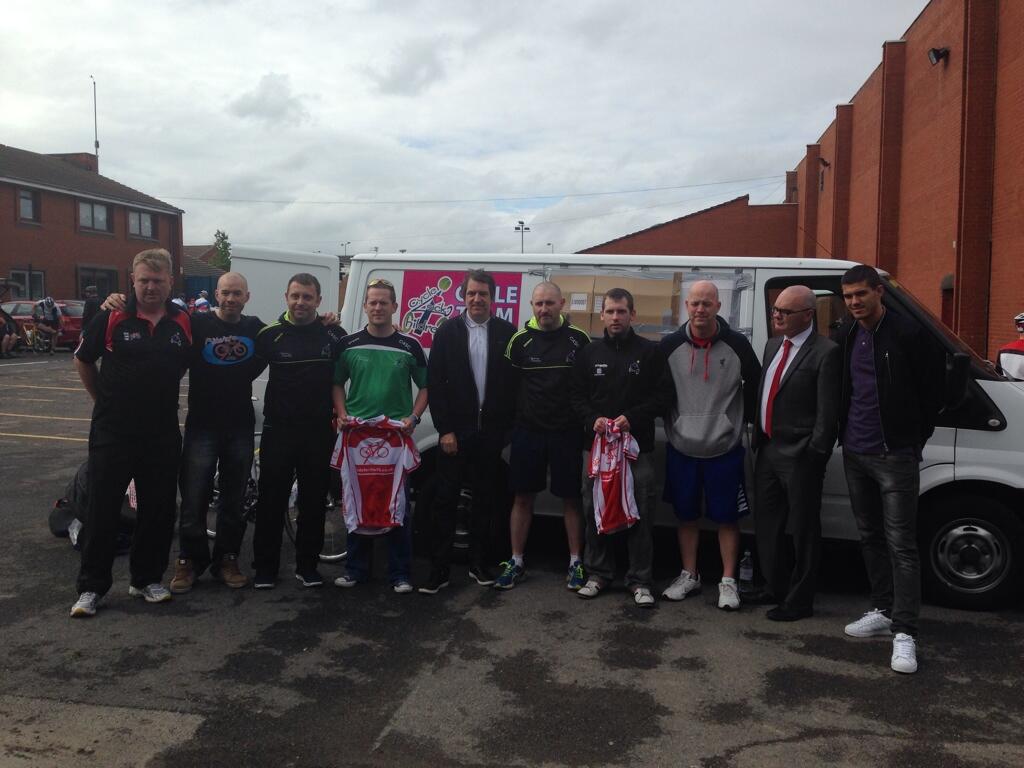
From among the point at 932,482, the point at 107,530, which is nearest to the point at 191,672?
the point at 107,530

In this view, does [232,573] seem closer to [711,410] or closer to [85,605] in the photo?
[85,605]

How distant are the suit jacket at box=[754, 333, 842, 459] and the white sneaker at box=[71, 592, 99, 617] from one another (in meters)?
3.93

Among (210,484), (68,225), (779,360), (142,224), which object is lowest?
(210,484)

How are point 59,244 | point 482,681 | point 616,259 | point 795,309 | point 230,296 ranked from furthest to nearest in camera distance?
1. point 59,244
2. point 616,259
3. point 230,296
4. point 795,309
5. point 482,681

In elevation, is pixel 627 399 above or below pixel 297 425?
above

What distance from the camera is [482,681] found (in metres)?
4.16

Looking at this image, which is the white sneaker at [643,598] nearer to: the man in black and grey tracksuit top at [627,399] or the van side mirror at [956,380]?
the man in black and grey tracksuit top at [627,399]

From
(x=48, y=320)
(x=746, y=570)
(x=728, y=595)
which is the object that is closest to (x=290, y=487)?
(x=728, y=595)

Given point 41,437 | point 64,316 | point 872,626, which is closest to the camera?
point 872,626

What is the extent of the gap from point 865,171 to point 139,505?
89.5 ft

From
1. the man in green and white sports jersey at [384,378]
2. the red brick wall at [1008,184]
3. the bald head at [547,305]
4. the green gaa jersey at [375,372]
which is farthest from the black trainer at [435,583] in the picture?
the red brick wall at [1008,184]

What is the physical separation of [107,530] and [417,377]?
1995 millimetres

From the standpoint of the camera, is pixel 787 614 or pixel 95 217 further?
pixel 95 217

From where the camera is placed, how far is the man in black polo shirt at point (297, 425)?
17.7 feet
